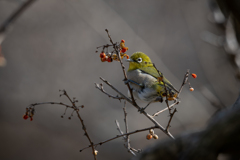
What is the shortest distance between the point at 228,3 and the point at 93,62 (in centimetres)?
746

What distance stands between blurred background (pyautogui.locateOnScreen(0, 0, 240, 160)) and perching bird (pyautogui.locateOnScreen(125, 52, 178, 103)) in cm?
377

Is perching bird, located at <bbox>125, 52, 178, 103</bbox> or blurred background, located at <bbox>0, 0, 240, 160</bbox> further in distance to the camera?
blurred background, located at <bbox>0, 0, 240, 160</bbox>

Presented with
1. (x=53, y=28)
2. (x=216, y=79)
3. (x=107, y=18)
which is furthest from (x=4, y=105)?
(x=216, y=79)

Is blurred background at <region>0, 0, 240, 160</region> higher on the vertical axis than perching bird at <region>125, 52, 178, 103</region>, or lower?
higher

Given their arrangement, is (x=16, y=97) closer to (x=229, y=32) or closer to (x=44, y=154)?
(x=44, y=154)

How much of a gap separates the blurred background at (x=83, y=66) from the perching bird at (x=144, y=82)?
3.77 metres

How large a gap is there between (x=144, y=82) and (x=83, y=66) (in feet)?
17.8

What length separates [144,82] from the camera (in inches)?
112

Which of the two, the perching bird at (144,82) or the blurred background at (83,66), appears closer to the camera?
the perching bird at (144,82)

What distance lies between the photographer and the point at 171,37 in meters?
8.41

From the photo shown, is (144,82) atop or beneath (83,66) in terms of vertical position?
beneath

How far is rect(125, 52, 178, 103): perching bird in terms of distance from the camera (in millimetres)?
2766

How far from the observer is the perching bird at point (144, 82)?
9.07 ft

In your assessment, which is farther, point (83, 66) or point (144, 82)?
point (83, 66)
